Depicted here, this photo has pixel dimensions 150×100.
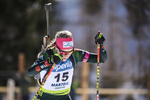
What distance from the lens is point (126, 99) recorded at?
8773 mm

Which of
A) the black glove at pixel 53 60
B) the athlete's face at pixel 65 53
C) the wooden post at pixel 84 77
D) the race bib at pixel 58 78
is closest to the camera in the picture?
the black glove at pixel 53 60

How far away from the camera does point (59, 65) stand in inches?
120

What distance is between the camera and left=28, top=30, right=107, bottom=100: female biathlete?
293 centimetres

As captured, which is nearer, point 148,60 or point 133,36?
point 148,60

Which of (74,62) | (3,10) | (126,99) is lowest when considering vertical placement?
(126,99)

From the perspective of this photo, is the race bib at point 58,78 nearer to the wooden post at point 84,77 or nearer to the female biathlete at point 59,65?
the female biathlete at point 59,65

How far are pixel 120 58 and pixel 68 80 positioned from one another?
27.2 feet

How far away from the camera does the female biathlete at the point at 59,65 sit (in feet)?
9.62

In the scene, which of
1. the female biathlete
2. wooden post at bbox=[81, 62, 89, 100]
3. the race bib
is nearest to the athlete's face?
the female biathlete

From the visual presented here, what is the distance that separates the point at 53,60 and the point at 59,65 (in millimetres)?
248

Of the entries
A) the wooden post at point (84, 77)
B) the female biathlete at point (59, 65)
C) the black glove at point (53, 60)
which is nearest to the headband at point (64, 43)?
the female biathlete at point (59, 65)

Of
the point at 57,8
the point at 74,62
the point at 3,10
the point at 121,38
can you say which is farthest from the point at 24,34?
the point at 74,62

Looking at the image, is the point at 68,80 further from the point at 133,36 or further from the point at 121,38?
the point at 121,38

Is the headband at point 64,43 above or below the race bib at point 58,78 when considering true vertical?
above
